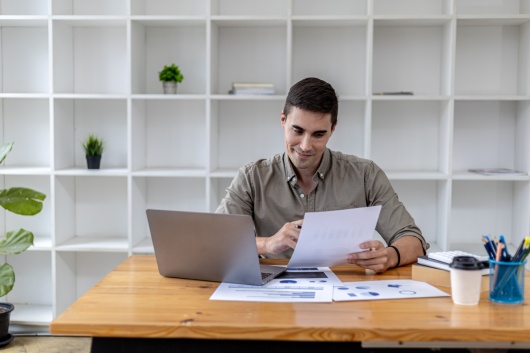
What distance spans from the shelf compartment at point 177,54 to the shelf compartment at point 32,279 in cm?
129

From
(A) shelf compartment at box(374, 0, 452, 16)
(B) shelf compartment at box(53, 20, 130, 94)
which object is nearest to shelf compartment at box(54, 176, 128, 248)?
(B) shelf compartment at box(53, 20, 130, 94)

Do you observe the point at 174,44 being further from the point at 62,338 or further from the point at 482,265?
the point at 482,265

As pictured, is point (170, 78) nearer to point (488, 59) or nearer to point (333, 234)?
point (488, 59)

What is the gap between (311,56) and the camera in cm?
396

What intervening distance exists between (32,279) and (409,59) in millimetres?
2750

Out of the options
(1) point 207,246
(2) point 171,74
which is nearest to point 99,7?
(2) point 171,74

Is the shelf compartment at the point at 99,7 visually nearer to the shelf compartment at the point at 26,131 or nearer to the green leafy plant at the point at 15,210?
the shelf compartment at the point at 26,131

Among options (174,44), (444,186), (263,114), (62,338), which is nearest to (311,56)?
(263,114)

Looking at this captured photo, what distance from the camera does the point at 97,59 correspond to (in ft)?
13.4

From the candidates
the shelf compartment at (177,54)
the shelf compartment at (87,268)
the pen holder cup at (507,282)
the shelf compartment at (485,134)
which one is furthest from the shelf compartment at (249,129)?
the pen holder cup at (507,282)

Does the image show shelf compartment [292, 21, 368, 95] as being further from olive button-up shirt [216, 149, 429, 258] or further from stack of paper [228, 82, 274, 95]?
olive button-up shirt [216, 149, 429, 258]

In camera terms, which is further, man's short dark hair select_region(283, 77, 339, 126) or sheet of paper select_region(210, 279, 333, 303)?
man's short dark hair select_region(283, 77, 339, 126)

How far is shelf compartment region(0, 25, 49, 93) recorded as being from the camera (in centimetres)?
409

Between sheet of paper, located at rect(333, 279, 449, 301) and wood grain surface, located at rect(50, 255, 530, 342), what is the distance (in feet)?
0.12
